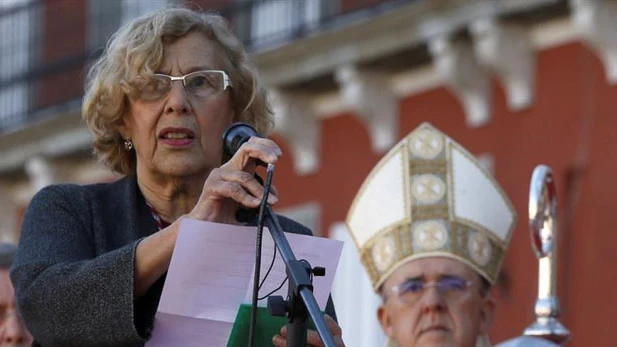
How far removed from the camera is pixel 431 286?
25.4 ft

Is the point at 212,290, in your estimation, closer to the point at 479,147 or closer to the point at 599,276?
the point at 599,276

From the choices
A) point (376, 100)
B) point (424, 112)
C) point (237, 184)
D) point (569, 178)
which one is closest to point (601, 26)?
point (569, 178)

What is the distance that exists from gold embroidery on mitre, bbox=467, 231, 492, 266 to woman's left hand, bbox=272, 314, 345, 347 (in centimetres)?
241

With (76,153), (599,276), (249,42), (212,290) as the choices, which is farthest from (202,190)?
(76,153)

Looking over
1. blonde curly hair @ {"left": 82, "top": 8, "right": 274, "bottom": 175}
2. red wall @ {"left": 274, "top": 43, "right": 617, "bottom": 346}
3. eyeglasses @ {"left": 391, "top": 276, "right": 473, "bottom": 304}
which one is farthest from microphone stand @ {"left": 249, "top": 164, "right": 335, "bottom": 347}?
red wall @ {"left": 274, "top": 43, "right": 617, "bottom": 346}

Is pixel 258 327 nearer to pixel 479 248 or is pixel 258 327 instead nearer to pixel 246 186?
pixel 246 186

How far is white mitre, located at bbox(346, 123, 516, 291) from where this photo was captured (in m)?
8.11

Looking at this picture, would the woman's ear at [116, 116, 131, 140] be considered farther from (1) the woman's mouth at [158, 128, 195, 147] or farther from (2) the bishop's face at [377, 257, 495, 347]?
(2) the bishop's face at [377, 257, 495, 347]

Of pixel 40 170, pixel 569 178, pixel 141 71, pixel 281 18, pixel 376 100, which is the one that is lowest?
pixel 141 71

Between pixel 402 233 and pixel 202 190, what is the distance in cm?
270

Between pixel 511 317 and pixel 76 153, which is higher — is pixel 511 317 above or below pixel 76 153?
below

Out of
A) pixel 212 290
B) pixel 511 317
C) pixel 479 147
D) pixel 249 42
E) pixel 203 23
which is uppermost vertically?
pixel 249 42

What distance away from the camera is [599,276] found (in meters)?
13.5

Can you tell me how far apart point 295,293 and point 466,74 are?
31.9 feet
